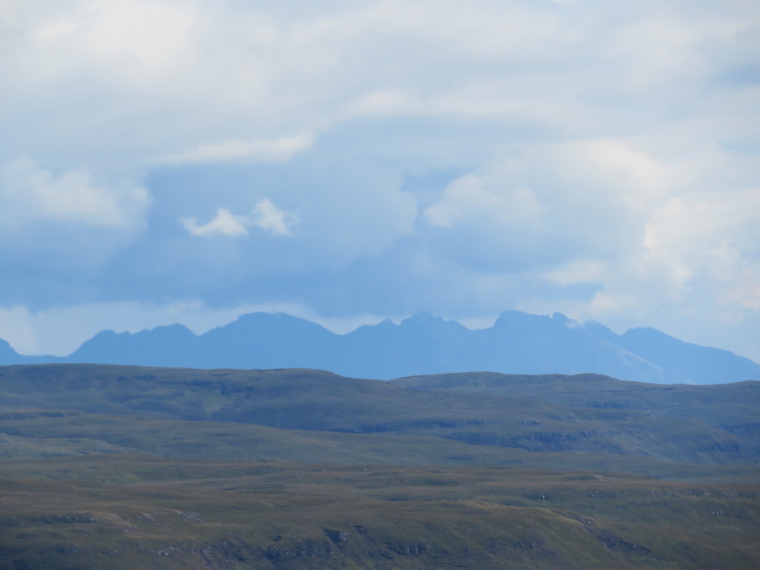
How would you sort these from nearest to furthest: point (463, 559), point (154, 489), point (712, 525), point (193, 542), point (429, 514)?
point (193, 542)
point (463, 559)
point (429, 514)
point (154, 489)
point (712, 525)

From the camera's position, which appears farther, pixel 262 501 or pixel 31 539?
pixel 262 501

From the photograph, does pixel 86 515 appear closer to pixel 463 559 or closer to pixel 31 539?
pixel 31 539

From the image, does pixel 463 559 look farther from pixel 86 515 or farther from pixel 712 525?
pixel 712 525

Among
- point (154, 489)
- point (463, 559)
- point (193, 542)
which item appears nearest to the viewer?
point (193, 542)

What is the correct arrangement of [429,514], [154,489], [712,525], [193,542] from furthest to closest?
1. [712,525]
2. [154,489]
3. [429,514]
4. [193,542]

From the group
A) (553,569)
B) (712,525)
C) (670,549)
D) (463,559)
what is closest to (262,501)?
(463,559)

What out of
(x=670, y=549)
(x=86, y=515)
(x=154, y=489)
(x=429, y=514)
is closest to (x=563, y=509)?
(x=670, y=549)

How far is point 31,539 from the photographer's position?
450ft

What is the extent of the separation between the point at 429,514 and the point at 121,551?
53.9 meters

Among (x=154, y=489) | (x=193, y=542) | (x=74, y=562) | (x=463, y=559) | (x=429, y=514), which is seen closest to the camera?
(x=74, y=562)

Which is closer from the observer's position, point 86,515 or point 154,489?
point 86,515

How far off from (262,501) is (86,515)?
34639 millimetres

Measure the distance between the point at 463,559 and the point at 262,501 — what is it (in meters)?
37.7

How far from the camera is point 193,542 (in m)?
143
